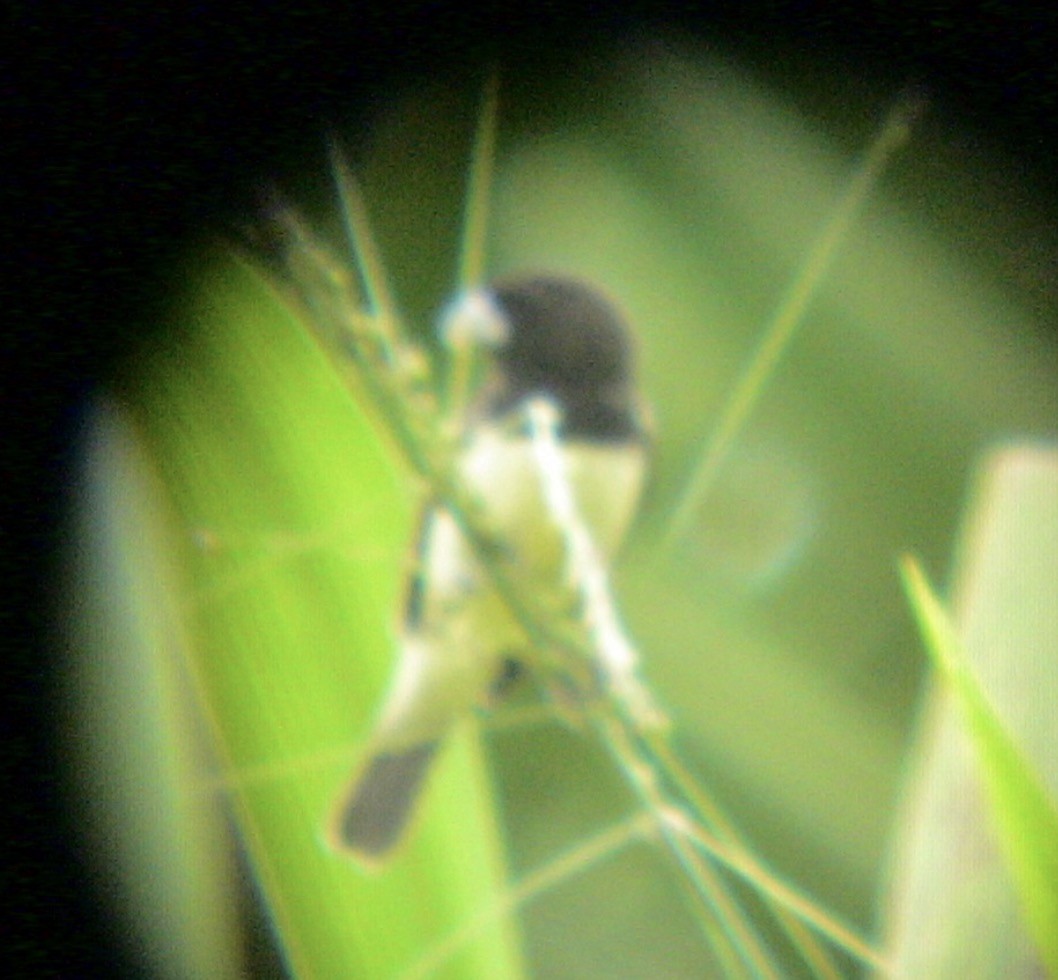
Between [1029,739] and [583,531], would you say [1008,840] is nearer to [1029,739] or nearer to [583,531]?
[1029,739]

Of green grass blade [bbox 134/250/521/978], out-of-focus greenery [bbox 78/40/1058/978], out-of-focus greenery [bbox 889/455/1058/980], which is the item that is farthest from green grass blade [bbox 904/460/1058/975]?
green grass blade [bbox 134/250/521/978]

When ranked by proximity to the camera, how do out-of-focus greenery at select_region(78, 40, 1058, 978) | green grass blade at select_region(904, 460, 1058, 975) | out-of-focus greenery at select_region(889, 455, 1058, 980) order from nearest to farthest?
green grass blade at select_region(904, 460, 1058, 975)
out-of-focus greenery at select_region(889, 455, 1058, 980)
out-of-focus greenery at select_region(78, 40, 1058, 978)

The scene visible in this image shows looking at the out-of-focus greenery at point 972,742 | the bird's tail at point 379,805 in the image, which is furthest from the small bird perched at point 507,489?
the out-of-focus greenery at point 972,742

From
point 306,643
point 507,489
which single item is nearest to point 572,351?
point 507,489

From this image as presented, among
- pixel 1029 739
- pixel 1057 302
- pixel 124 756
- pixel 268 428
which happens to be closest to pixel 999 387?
pixel 1057 302

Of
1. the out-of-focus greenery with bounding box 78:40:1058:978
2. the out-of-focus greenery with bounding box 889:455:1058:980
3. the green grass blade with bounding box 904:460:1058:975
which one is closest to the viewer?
the green grass blade with bounding box 904:460:1058:975

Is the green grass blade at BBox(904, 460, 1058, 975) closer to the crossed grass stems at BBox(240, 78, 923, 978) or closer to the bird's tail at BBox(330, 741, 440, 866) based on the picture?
the crossed grass stems at BBox(240, 78, 923, 978)
